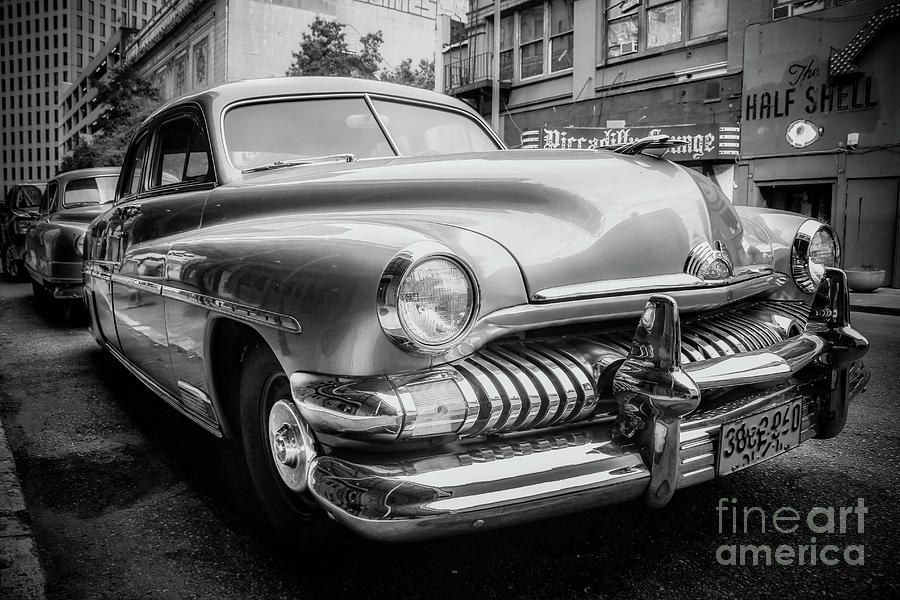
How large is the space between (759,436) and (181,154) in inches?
108

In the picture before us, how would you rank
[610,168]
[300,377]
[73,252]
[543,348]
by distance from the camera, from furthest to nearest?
[73,252]
[610,168]
[543,348]
[300,377]

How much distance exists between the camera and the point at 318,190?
2455 mm

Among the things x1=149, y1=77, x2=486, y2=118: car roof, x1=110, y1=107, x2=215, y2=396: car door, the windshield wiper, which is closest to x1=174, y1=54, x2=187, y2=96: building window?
x1=110, y1=107, x2=215, y2=396: car door

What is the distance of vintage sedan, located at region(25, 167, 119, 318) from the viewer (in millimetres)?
6580

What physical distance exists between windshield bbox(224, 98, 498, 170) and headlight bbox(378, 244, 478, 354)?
1418 mm

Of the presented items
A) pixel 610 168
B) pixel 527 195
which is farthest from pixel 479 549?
pixel 610 168

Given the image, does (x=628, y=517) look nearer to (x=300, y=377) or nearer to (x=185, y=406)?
(x=300, y=377)

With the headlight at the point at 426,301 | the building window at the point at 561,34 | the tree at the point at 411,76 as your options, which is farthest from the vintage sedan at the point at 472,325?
the tree at the point at 411,76

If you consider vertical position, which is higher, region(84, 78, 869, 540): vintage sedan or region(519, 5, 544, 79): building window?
region(519, 5, 544, 79): building window

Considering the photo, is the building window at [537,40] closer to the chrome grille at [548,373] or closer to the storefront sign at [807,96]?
the storefront sign at [807,96]

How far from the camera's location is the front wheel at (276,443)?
178cm

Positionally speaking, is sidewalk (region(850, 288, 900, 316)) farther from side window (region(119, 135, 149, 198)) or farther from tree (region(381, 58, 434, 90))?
tree (region(381, 58, 434, 90))

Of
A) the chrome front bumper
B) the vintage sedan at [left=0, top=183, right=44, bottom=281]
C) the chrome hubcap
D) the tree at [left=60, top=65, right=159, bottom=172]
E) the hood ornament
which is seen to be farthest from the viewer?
the tree at [left=60, top=65, right=159, bottom=172]

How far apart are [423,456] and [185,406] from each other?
54.9 inches
